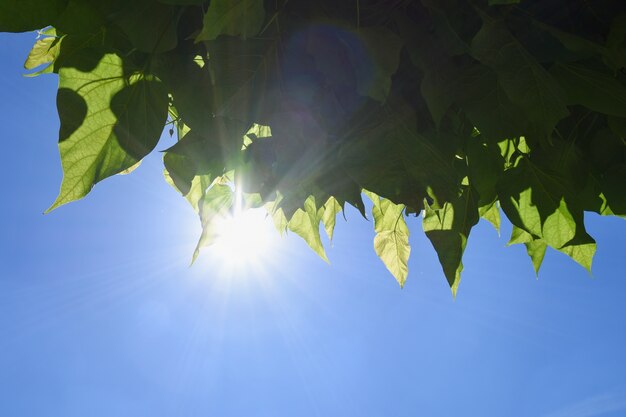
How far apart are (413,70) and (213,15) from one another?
288mm

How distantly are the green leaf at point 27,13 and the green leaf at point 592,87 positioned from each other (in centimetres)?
58

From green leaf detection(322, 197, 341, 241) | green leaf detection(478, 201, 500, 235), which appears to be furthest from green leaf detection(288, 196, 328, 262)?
green leaf detection(478, 201, 500, 235)

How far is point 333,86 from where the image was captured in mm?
652

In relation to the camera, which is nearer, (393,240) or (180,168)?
(180,168)

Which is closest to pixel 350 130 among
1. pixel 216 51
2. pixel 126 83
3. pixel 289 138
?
pixel 289 138

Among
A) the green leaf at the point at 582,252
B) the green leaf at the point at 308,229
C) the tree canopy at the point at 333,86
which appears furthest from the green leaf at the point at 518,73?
the green leaf at the point at 308,229

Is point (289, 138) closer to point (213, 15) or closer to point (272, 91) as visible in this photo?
point (272, 91)

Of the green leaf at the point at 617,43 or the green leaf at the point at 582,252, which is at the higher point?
the green leaf at the point at 617,43

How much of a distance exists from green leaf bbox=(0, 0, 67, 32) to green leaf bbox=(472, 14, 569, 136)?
1.49 ft

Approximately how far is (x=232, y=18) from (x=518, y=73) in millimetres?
314

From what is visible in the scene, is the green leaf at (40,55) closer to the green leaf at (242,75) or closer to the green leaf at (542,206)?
the green leaf at (242,75)

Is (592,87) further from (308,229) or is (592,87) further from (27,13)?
(27,13)

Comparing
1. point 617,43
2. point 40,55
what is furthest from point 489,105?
point 40,55

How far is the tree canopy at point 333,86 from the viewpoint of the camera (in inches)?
23.6
